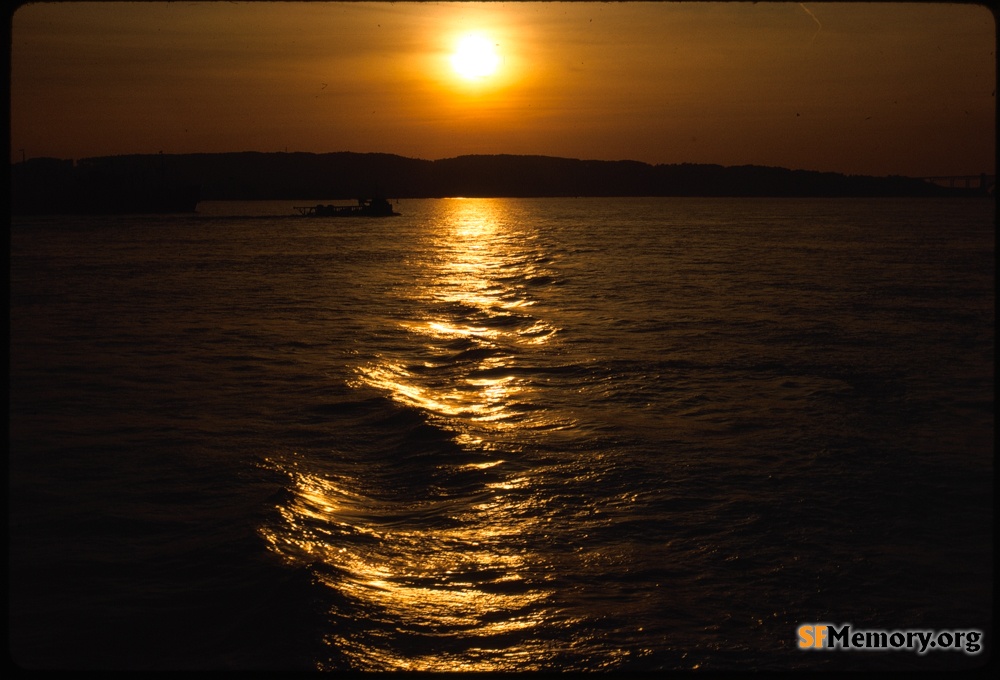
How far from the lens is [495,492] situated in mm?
9273

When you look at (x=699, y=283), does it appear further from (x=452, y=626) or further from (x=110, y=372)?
(x=452, y=626)

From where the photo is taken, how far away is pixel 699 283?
35125mm

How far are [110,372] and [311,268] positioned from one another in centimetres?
3052

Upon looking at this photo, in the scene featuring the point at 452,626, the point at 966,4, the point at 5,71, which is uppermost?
the point at 966,4

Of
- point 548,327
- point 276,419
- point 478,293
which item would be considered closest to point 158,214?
point 478,293

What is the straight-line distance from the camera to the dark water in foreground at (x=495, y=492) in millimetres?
6293
